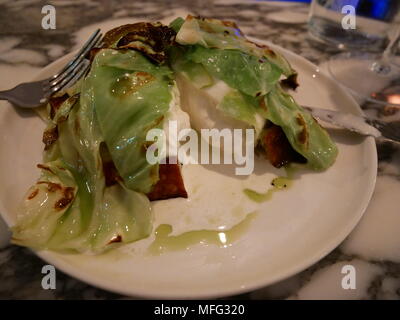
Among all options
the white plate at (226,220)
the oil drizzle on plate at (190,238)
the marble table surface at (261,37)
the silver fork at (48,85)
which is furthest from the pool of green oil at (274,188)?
the silver fork at (48,85)

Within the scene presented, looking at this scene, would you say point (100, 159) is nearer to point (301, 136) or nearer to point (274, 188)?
point (274, 188)

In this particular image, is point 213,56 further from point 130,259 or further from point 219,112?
point 130,259

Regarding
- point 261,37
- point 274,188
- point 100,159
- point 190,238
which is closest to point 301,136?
point 274,188

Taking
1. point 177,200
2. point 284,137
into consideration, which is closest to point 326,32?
point 284,137

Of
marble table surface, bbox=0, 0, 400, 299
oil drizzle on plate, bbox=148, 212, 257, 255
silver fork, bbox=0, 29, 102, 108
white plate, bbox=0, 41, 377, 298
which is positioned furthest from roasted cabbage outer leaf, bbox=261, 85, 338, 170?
silver fork, bbox=0, 29, 102, 108

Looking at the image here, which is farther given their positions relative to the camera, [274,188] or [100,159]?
[274,188]

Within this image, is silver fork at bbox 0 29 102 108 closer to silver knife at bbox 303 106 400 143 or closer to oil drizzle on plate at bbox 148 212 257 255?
oil drizzle on plate at bbox 148 212 257 255
